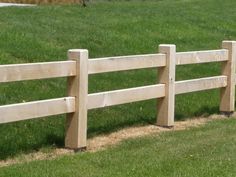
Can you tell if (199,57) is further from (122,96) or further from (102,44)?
(102,44)

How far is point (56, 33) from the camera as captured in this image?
13883 millimetres

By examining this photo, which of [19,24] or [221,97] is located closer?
[221,97]

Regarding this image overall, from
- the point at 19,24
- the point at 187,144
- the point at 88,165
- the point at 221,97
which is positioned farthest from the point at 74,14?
the point at 88,165

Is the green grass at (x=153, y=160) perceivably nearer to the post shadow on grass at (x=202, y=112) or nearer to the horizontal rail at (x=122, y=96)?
the horizontal rail at (x=122, y=96)

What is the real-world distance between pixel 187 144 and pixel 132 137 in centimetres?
93

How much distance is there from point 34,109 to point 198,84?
12.1 feet

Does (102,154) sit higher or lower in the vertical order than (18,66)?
lower

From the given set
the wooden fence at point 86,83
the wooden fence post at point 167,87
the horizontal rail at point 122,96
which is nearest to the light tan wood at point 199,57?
the wooden fence at point 86,83

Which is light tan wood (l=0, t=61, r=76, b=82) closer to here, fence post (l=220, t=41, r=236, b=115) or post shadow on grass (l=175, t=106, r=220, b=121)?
post shadow on grass (l=175, t=106, r=220, b=121)

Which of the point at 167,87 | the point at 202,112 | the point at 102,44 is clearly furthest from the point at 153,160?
the point at 102,44

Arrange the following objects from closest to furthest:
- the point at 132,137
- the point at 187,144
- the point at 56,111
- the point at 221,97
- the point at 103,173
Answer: the point at 103,173 → the point at 56,111 → the point at 187,144 → the point at 132,137 → the point at 221,97

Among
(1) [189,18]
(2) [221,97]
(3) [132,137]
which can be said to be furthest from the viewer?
(1) [189,18]

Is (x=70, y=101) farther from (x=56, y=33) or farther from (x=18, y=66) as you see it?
(x=56, y=33)

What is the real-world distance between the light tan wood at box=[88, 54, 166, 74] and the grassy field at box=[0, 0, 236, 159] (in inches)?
38.4
